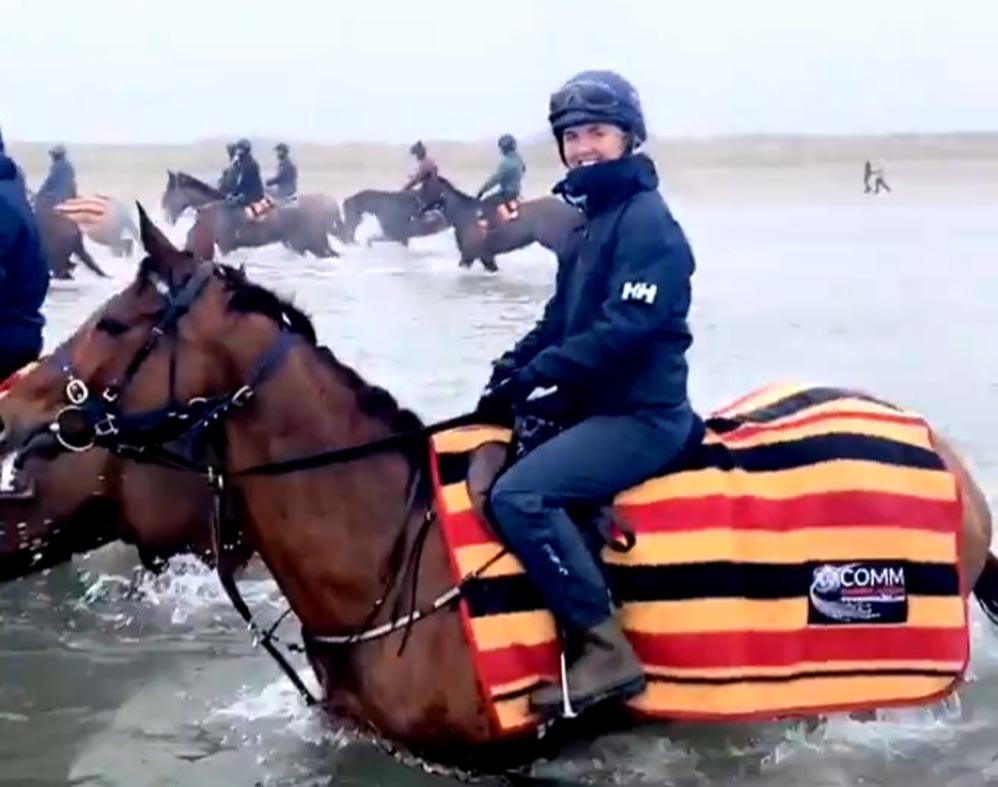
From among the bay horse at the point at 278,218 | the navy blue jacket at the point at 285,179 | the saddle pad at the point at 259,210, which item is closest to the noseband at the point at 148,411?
the bay horse at the point at 278,218

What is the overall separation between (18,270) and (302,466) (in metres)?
2.39

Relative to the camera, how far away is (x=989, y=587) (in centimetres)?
650

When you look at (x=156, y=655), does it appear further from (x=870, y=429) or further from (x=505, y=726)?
Result: (x=870, y=429)

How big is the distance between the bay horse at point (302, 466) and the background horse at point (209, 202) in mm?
23222

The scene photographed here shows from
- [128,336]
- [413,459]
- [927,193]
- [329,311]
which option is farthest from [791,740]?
[927,193]

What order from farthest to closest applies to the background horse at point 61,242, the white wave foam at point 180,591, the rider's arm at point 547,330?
1. the background horse at point 61,242
2. the white wave foam at point 180,591
3. the rider's arm at point 547,330

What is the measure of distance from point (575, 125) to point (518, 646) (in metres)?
1.55

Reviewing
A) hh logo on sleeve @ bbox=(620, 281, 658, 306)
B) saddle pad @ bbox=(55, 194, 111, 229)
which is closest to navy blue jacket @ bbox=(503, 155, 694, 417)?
hh logo on sleeve @ bbox=(620, 281, 658, 306)

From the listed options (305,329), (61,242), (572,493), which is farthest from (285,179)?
(572,493)

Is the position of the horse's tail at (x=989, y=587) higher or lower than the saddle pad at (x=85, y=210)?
higher

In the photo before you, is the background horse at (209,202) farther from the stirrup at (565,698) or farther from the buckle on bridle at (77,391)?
the stirrup at (565,698)

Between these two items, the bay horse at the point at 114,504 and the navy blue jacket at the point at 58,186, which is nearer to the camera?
the bay horse at the point at 114,504

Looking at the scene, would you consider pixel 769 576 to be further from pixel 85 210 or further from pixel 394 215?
pixel 394 215

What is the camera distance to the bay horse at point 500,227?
26.2 m
